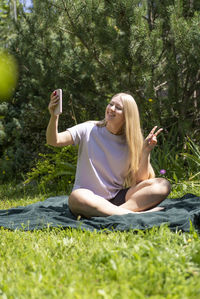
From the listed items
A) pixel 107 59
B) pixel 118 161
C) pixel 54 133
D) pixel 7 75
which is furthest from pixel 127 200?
pixel 7 75

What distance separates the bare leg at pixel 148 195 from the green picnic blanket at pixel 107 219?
0.40ft

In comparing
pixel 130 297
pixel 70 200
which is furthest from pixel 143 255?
pixel 70 200

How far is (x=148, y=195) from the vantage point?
2951 mm

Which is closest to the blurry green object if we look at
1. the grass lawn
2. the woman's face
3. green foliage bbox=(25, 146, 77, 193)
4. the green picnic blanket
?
green foliage bbox=(25, 146, 77, 193)

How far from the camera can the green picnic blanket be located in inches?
98.3

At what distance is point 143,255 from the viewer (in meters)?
1.77

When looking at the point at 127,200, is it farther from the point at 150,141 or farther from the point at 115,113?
the point at 115,113

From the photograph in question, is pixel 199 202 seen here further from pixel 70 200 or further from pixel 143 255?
pixel 143 255

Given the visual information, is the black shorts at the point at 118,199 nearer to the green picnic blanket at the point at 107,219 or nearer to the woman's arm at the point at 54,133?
the green picnic blanket at the point at 107,219

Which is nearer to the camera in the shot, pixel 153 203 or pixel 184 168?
pixel 153 203

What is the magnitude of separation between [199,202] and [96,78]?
225cm

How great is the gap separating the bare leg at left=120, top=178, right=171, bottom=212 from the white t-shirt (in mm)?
200

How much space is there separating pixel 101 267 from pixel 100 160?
1.45m

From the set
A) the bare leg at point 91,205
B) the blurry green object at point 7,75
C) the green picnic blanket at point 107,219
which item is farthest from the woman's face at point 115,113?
the blurry green object at point 7,75
